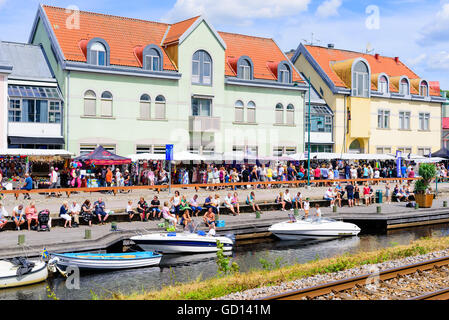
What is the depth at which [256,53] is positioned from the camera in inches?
2087

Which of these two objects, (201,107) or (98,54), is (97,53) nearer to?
(98,54)

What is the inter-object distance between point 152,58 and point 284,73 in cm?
1370

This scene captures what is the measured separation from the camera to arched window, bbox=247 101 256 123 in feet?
163

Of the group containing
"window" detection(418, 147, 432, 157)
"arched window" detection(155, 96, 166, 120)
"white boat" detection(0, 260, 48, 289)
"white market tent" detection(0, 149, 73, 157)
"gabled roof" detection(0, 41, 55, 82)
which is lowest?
"white boat" detection(0, 260, 48, 289)

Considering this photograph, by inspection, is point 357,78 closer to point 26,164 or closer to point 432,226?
point 432,226

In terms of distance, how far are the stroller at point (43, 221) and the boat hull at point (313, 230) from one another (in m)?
11.4

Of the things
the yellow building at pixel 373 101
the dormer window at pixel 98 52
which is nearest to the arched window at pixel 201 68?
the dormer window at pixel 98 52

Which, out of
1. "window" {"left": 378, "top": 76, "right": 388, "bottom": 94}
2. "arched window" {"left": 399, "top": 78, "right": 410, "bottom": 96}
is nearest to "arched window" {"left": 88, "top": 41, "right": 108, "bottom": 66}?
"window" {"left": 378, "top": 76, "right": 388, "bottom": 94}

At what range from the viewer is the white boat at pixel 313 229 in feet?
97.4

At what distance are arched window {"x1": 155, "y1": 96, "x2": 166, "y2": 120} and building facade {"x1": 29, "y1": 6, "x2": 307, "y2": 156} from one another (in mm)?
81

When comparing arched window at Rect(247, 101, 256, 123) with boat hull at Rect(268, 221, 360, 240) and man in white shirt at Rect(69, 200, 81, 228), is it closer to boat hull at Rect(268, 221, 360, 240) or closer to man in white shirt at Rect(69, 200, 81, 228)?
boat hull at Rect(268, 221, 360, 240)

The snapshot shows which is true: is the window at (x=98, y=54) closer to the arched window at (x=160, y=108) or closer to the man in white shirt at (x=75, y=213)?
the arched window at (x=160, y=108)
